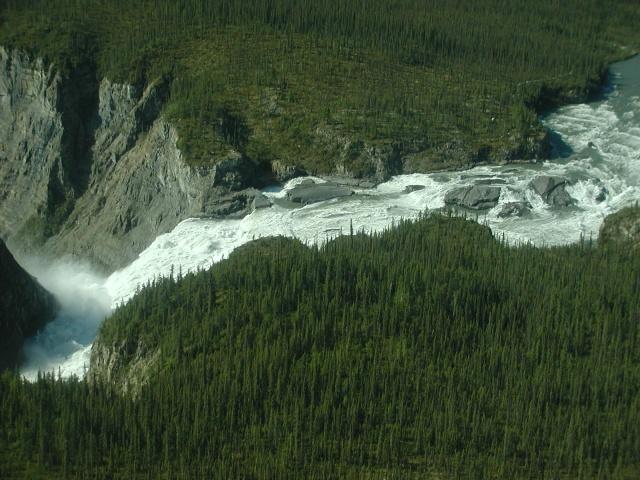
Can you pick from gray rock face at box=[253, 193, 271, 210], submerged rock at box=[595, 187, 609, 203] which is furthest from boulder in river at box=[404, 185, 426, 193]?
submerged rock at box=[595, 187, 609, 203]

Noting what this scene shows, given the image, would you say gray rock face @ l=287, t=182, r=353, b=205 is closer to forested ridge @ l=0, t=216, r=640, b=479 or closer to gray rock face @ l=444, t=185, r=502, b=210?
gray rock face @ l=444, t=185, r=502, b=210

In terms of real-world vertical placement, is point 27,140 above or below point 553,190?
below

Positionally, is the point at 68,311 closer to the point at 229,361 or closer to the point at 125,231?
the point at 125,231

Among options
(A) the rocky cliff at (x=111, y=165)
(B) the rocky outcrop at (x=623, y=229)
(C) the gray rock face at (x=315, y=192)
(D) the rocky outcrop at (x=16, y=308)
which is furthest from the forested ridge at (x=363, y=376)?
(A) the rocky cliff at (x=111, y=165)

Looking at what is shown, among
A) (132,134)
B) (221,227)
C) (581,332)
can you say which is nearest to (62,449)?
(581,332)

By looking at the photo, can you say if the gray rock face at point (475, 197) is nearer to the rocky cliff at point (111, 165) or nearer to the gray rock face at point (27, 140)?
the rocky cliff at point (111, 165)

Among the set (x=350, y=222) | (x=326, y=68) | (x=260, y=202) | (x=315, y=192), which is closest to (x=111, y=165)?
(x=260, y=202)

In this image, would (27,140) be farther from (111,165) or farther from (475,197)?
(475,197)
